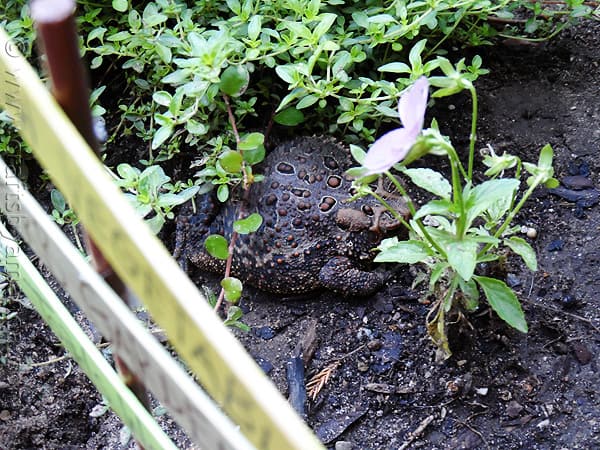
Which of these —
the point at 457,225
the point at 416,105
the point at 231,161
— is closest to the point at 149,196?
the point at 231,161

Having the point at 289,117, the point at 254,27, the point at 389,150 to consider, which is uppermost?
the point at 389,150

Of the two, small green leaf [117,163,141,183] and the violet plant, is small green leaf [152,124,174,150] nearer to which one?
small green leaf [117,163,141,183]

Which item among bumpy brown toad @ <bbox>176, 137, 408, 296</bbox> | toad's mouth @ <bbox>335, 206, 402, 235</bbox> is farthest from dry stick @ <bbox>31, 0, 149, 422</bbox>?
toad's mouth @ <bbox>335, 206, 402, 235</bbox>

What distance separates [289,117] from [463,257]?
2.81 ft

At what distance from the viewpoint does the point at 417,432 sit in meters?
1.73

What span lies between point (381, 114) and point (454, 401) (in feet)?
2.62

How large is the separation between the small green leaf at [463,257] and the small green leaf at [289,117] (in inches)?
31.1

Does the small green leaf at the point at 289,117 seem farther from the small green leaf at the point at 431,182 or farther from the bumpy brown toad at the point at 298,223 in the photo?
the small green leaf at the point at 431,182

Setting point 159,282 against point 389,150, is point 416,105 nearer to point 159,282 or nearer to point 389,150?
point 389,150

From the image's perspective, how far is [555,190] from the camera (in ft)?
6.89

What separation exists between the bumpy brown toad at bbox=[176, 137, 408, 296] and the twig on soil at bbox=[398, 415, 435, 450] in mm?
546

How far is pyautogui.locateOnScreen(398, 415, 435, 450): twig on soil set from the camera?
1.72 meters

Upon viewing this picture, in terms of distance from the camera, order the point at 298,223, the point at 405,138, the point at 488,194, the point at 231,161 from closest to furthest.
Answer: the point at 405,138 < the point at 488,194 < the point at 231,161 < the point at 298,223

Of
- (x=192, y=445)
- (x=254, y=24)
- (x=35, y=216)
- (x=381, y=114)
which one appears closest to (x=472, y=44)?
(x=381, y=114)
